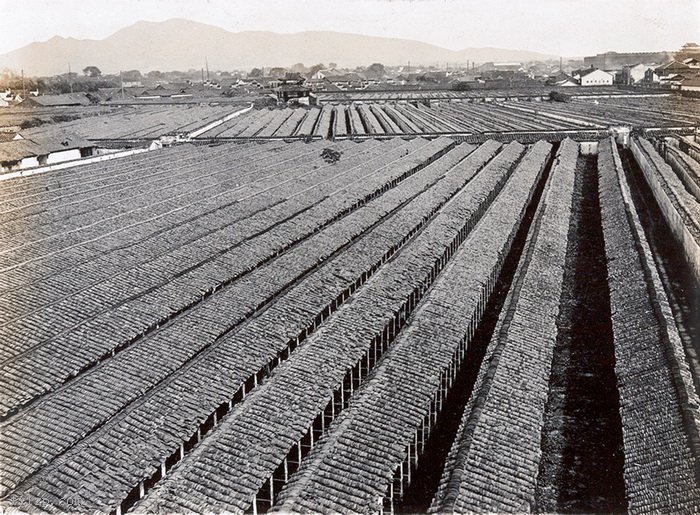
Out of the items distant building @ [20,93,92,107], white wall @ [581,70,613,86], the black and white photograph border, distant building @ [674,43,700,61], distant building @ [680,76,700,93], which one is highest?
distant building @ [674,43,700,61]

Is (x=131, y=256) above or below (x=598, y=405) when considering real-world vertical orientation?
above

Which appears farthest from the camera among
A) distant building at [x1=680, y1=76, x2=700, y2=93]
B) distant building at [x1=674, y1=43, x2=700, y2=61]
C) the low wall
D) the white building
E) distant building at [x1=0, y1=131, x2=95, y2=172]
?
the white building

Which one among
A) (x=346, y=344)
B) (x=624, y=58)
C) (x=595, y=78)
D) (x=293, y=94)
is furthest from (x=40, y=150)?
(x=624, y=58)

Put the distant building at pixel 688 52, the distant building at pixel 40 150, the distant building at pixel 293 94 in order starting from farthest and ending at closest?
the distant building at pixel 293 94, the distant building at pixel 688 52, the distant building at pixel 40 150

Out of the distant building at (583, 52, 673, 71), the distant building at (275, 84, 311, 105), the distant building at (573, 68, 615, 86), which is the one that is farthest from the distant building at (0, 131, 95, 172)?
the distant building at (583, 52, 673, 71)

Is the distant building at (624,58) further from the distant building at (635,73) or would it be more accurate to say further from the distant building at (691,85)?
the distant building at (691,85)

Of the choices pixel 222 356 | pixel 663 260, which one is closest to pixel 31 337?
pixel 222 356

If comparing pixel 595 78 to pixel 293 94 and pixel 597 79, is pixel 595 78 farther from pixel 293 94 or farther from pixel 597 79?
pixel 293 94

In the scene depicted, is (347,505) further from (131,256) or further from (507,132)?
(507,132)

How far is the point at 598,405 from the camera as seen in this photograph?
53.4 ft

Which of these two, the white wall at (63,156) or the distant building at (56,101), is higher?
the distant building at (56,101)

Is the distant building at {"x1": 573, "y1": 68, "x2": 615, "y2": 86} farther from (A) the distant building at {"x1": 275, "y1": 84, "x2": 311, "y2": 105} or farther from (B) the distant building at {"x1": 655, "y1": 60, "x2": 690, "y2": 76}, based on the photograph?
(A) the distant building at {"x1": 275, "y1": 84, "x2": 311, "y2": 105}

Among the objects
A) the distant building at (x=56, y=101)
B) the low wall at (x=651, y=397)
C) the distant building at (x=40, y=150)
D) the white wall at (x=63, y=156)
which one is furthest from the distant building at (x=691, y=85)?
the distant building at (x=56, y=101)

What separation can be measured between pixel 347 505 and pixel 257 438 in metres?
2.38
